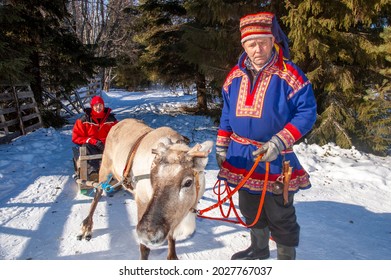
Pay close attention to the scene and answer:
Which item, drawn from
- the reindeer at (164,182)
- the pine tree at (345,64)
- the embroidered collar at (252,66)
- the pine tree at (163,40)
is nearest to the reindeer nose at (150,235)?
the reindeer at (164,182)

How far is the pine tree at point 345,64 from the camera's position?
630 centimetres

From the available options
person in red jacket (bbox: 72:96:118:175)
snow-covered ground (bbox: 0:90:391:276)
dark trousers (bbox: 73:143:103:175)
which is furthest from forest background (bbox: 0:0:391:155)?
dark trousers (bbox: 73:143:103:175)

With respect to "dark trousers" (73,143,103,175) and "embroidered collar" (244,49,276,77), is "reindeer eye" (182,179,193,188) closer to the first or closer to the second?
"embroidered collar" (244,49,276,77)

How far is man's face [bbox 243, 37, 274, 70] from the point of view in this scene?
237cm

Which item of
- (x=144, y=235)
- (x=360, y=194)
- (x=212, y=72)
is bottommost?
(x=360, y=194)

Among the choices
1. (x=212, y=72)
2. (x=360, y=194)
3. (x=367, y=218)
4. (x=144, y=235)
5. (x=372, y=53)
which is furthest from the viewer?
(x=212, y=72)

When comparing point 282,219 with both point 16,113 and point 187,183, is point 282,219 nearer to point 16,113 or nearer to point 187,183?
point 187,183

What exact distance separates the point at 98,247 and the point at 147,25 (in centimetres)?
1337

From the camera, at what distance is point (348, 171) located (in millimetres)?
6035

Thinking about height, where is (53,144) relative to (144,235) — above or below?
below

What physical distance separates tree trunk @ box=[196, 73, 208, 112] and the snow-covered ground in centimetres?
730

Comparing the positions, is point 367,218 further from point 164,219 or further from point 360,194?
point 164,219

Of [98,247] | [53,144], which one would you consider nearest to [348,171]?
[98,247]

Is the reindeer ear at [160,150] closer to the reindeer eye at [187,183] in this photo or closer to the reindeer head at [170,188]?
the reindeer head at [170,188]
